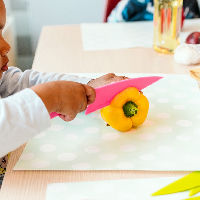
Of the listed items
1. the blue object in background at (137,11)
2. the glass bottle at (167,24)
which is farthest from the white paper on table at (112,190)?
the blue object in background at (137,11)

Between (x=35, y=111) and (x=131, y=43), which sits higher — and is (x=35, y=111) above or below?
above

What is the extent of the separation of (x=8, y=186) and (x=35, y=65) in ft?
2.06

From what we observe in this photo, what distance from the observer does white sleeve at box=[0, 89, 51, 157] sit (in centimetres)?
60

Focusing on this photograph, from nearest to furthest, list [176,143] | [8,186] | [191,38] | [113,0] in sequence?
1. [8,186]
2. [176,143]
3. [191,38]
4. [113,0]

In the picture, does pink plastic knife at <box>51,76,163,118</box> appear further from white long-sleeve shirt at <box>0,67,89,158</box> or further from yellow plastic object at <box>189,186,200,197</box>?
yellow plastic object at <box>189,186,200,197</box>

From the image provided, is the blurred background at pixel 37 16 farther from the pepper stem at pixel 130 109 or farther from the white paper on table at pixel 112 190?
the white paper on table at pixel 112 190

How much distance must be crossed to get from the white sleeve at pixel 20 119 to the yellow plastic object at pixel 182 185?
0.22 m

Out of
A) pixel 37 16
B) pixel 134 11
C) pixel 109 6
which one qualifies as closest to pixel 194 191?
pixel 134 11

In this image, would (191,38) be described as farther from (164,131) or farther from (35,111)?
(35,111)

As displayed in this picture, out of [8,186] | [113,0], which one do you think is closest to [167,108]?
[8,186]

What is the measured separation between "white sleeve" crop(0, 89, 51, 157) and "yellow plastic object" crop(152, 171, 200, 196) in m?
0.22

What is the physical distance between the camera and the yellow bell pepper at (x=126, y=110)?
0.74 metres

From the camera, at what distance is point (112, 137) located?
2.40 ft

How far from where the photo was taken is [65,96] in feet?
2.16
